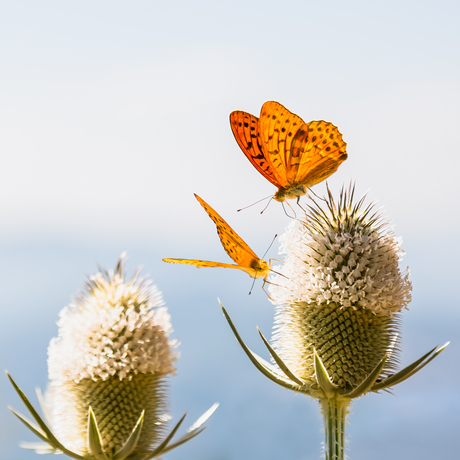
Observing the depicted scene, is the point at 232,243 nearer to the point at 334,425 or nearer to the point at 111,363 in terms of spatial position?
the point at 111,363

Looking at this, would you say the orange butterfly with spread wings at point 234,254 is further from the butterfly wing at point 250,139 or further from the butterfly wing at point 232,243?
the butterfly wing at point 250,139

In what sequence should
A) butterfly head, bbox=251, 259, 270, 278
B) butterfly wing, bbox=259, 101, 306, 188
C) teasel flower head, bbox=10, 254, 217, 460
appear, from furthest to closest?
1. butterfly head, bbox=251, 259, 270, 278
2. butterfly wing, bbox=259, 101, 306, 188
3. teasel flower head, bbox=10, 254, 217, 460

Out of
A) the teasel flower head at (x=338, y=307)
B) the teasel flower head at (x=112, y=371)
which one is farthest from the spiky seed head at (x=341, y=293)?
the teasel flower head at (x=112, y=371)

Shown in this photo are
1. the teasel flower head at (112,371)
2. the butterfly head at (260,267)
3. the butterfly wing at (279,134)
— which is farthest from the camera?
the butterfly head at (260,267)

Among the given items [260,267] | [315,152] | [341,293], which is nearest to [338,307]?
[341,293]

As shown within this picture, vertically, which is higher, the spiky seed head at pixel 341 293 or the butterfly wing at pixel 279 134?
the butterfly wing at pixel 279 134

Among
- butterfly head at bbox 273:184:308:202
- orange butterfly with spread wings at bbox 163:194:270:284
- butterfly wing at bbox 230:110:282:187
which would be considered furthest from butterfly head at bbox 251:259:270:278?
butterfly wing at bbox 230:110:282:187

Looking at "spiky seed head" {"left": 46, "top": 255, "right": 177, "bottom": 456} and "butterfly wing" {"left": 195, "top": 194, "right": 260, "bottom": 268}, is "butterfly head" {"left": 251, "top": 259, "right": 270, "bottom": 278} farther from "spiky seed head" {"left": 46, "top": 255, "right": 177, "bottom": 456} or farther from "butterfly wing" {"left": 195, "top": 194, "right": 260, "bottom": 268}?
"spiky seed head" {"left": 46, "top": 255, "right": 177, "bottom": 456}
